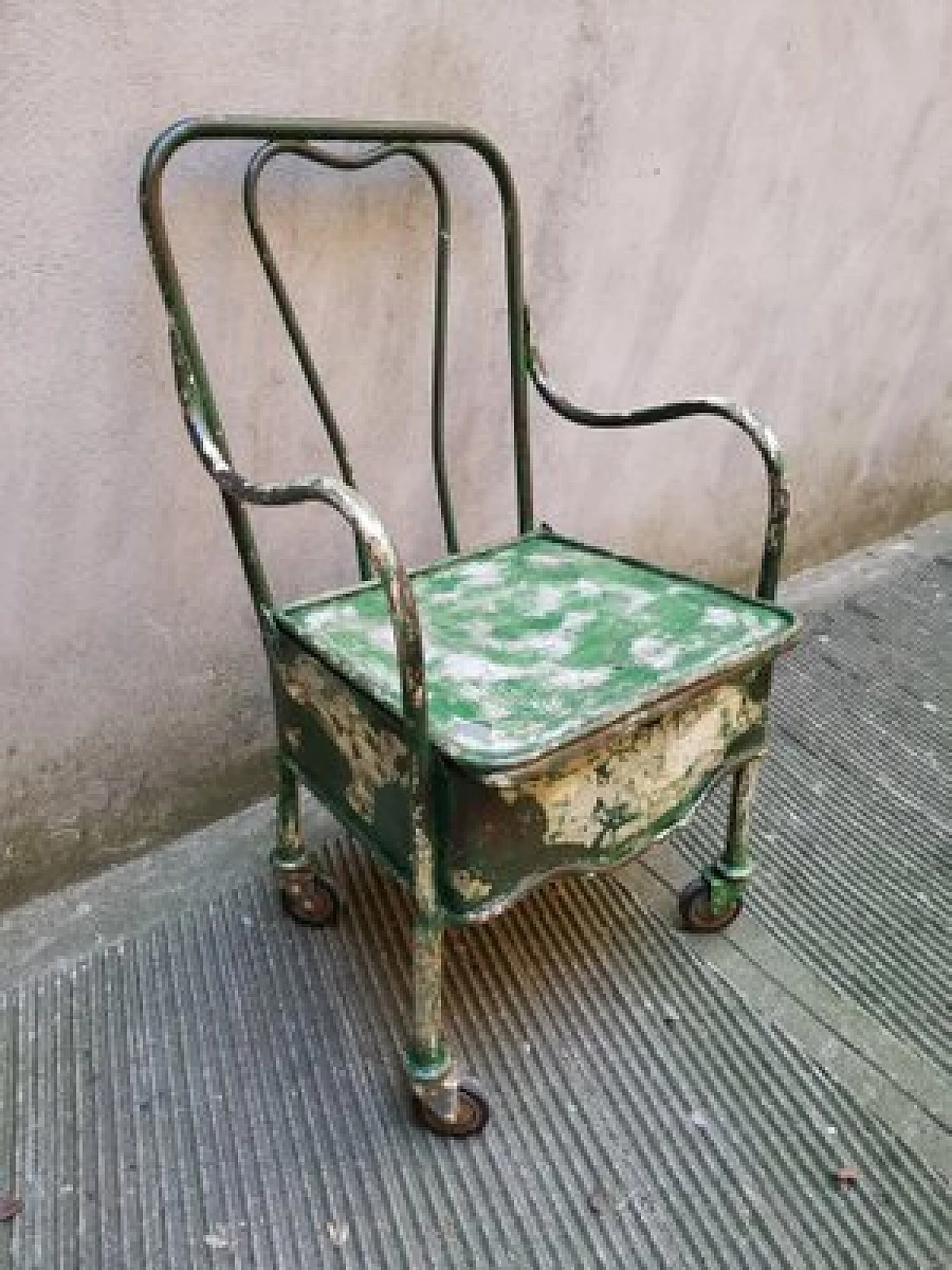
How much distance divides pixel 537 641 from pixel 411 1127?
2.09 feet

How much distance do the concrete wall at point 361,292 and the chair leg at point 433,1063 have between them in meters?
0.71

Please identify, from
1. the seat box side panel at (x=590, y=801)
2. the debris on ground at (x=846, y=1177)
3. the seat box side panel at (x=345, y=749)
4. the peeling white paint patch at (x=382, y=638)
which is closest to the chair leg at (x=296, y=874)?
the seat box side panel at (x=345, y=749)

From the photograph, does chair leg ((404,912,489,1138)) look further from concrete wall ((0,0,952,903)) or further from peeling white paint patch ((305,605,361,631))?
concrete wall ((0,0,952,903))

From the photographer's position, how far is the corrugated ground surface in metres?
1.54

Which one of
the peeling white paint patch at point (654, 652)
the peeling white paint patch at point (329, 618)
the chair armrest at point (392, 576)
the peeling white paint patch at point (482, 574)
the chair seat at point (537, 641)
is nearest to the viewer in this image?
the chair armrest at point (392, 576)

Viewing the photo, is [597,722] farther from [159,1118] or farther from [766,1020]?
[159,1118]

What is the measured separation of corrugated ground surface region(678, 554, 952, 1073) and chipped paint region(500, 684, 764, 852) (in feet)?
1.52

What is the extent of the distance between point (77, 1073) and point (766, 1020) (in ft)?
3.12

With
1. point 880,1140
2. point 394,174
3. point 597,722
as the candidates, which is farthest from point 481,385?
point 880,1140

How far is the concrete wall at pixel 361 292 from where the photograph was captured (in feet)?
4.32

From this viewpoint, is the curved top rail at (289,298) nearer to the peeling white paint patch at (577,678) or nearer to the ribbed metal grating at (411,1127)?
the peeling white paint patch at (577,678)

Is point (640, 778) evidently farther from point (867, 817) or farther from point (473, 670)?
point (867, 817)

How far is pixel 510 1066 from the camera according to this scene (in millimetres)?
1364

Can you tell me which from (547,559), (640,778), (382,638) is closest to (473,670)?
(382,638)
